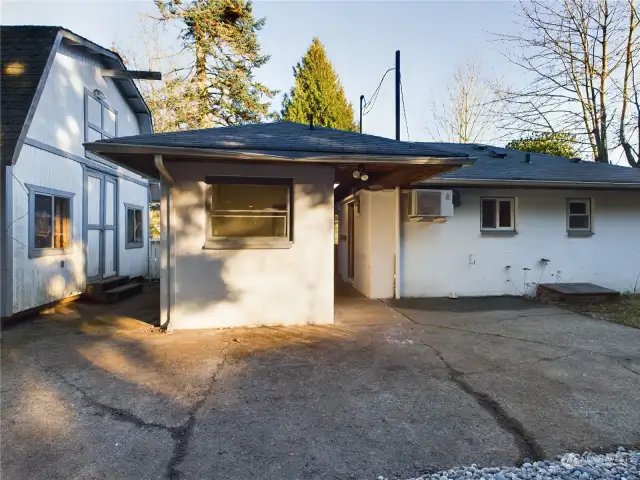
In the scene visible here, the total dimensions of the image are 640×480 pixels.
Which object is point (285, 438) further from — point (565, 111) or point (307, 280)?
point (565, 111)

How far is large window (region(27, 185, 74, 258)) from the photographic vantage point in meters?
6.18

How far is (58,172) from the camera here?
23.0 feet

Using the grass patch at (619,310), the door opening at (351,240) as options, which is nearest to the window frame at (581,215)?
the grass patch at (619,310)

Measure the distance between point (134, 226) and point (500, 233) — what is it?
32.3 ft

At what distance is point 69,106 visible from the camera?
7.41m

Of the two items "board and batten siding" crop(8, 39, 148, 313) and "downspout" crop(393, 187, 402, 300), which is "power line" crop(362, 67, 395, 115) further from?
"board and batten siding" crop(8, 39, 148, 313)

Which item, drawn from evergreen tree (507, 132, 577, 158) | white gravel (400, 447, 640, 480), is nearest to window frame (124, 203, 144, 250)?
white gravel (400, 447, 640, 480)

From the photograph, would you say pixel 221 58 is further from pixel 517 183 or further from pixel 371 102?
pixel 517 183

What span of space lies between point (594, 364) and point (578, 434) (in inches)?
71.7

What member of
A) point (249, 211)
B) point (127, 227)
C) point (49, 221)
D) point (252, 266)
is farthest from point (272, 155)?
point (127, 227)

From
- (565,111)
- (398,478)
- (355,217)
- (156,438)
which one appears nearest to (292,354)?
(156,438)

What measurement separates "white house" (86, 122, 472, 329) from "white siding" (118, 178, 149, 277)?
495cm

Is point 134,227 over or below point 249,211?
below

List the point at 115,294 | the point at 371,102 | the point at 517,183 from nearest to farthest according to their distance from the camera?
the point at 517,183 → the point at 115,294 → the point at 371,102
